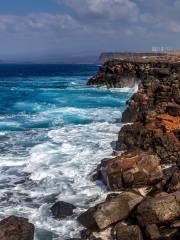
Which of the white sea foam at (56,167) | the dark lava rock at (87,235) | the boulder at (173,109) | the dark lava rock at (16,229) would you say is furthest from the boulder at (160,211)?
the boulder at (173,109)

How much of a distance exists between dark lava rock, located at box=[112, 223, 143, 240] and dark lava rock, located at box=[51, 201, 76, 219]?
3.10 meters

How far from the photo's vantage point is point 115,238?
1644 cm

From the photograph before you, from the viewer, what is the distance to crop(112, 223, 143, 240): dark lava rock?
1599 centimetres

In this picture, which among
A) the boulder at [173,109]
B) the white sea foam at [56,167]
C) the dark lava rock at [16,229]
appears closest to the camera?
the dark lava rock at [16,229]

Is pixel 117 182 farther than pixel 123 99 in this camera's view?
No

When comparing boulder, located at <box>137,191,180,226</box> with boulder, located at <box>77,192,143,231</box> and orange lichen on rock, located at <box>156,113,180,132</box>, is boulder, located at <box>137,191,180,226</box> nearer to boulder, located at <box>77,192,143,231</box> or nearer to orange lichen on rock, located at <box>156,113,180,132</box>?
boulder, located at <box>77,192,143,231</box>

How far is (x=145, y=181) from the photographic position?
20797 mm

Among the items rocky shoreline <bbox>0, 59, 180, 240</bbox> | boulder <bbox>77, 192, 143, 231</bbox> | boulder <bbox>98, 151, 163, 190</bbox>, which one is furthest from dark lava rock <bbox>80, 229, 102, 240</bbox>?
boulder <bbox>98, 151, 163, 190</bbox>

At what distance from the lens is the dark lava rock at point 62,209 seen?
1894 cm

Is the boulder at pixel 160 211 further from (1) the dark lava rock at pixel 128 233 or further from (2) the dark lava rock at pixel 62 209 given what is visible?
(2) the dark lava rock at pixel 62 209

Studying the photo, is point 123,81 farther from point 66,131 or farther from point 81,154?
point 81,154

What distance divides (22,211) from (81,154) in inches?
371

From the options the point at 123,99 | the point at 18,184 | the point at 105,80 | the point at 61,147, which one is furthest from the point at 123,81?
the point at 18,184

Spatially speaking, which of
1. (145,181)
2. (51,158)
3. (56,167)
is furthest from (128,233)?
(51,158)
